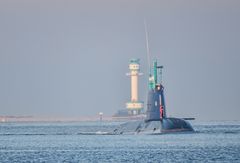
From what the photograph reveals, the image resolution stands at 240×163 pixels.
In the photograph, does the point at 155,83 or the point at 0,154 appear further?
the point at 155,83

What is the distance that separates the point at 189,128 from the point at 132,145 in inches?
1255

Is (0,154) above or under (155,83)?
under

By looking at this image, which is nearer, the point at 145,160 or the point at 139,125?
the point at 145,160

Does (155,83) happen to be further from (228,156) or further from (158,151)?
(228,156)

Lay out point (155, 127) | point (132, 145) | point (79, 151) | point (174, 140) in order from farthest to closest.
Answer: point (155, 127)
point (174, 140)
point (132, 145)
point (79, 151)

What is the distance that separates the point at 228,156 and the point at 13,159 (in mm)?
15054

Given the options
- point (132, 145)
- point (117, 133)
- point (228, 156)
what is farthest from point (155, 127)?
point (228, 156)

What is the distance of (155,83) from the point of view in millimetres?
127438

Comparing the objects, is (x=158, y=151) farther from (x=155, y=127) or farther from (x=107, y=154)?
(x=155, y=127)

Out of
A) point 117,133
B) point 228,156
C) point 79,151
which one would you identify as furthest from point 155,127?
point 228,156

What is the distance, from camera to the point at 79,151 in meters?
88.6

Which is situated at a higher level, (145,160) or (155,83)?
(155,83)

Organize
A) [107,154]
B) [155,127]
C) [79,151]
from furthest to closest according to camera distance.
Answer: [155,127] < [79,151] < [107,154]

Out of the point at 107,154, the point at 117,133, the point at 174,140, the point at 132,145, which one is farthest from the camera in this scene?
the point at 117,133
